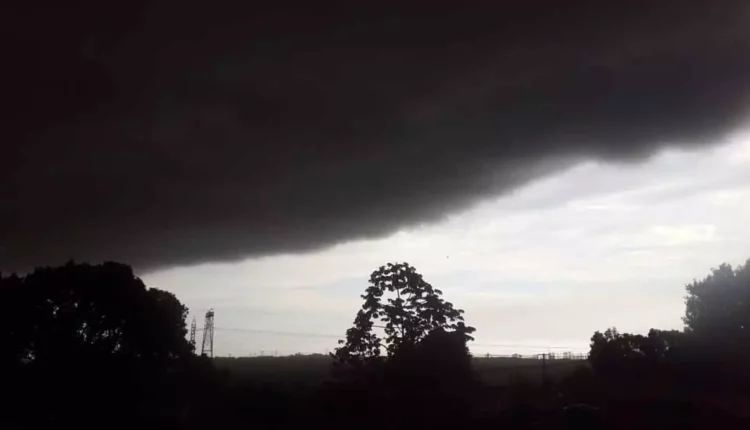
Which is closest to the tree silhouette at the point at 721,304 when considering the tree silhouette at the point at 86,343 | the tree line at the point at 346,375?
the tree line at the point at 346,375

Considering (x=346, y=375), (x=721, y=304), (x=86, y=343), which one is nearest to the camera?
(x=346, y=375)

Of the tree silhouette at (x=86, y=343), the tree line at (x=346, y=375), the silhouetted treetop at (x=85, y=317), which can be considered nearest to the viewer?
the tree line at (x=346, y=375)

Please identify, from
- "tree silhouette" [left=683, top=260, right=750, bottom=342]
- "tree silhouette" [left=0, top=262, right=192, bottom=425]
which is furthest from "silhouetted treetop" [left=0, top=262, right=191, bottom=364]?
"tree silhouette" [left=683, top=260, right=750, bottom=342]

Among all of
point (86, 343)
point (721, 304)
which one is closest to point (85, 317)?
point (86, 343)

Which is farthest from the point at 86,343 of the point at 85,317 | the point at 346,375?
the point at 346,375

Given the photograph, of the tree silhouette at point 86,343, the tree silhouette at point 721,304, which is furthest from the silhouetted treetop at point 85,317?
the tree silhouette at point 721,304

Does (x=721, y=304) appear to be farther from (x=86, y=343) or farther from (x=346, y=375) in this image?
(x=86, y=343)

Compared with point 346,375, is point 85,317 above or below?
above

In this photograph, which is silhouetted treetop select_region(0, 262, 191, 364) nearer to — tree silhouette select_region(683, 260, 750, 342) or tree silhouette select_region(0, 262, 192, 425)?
tree silhouette select_region(0, 262, 192, 425)

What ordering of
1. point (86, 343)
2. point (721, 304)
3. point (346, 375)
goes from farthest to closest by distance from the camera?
point (721, 304), point (86, 343), point (346, 375)

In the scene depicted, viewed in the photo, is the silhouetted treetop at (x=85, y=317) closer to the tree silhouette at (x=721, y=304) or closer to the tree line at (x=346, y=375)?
the tree line at (x=346, y=375)

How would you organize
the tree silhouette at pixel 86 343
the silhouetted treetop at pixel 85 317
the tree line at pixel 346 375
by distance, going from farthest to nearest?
1. the silhouetted treetop at pixel 85 317
2. the tree silhouette at pixel 86 343
3. the tree line at pixel 346 375

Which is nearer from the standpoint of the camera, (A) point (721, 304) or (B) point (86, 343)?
(B) point (86, 343)

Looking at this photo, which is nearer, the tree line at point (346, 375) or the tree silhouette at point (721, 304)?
the tree line at point (346, 375)
